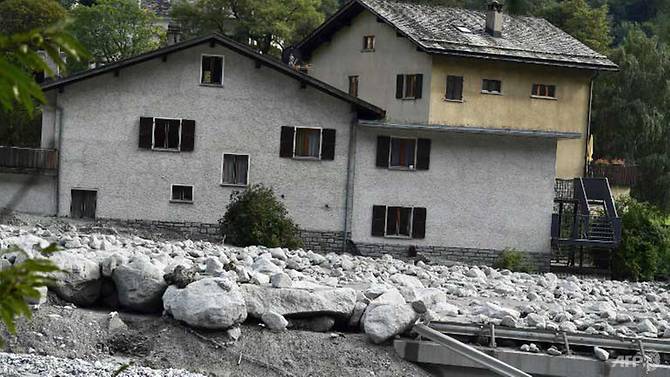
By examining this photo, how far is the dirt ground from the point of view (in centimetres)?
1717

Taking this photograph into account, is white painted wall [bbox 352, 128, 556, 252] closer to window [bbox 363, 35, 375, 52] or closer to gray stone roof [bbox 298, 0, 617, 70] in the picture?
gray stone roof [bbox 298, 0, 617, 70]

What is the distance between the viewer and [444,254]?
38.3 m

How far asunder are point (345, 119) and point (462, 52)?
7147mm

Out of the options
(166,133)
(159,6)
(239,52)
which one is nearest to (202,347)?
(166,133)

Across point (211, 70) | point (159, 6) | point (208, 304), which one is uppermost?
point (159, 6)

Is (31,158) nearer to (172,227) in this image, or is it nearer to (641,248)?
(172,227)

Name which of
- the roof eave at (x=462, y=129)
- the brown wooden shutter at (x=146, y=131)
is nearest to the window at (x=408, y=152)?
the roof eave at (x=462, y=129)

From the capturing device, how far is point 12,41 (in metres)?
3.11

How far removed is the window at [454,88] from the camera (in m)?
44.3

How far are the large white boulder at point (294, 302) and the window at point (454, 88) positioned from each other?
25936 mm

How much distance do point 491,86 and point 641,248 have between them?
863 cm

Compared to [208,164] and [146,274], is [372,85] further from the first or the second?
[146,274]

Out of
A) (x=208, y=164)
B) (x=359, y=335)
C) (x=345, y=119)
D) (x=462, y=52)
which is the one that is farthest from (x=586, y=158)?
(x=359, y=335)

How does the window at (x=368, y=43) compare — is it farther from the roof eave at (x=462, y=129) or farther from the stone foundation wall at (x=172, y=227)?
the stone foundation wall at (x=172, y=227)
